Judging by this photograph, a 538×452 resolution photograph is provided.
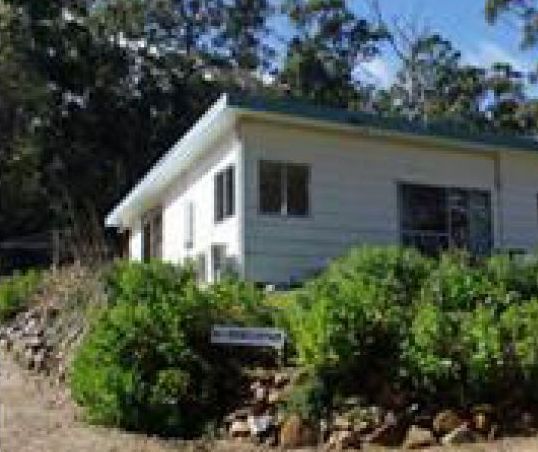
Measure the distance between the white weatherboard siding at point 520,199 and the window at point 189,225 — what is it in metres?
6.35

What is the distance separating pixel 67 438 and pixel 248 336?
2.26 metres

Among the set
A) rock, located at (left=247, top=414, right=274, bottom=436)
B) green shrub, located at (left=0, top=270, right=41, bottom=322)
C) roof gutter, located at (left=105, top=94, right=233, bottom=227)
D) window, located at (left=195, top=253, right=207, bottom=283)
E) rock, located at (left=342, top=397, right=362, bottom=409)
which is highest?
roof gutter, located at (left=105, top=94, right=233, bottom=227)

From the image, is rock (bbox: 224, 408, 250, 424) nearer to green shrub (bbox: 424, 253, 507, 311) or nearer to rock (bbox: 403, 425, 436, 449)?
rock (bbox: 403, 425, 436, 449)

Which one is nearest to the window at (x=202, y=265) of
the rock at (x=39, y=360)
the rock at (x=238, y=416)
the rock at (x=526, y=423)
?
the rock at (x=39, y=360)

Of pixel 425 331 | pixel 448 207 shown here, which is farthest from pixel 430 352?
pixel 448 207

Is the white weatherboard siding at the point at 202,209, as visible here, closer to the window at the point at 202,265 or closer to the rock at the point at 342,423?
the window at the point at 202,265

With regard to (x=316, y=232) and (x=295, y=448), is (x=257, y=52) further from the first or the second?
(x=295, y=448)

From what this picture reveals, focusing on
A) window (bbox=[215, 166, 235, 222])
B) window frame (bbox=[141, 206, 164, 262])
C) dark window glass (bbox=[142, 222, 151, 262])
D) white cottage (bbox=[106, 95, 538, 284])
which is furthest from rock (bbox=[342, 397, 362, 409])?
dark window glass (bbox=[142, 222, 151, 262])

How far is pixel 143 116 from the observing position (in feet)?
141

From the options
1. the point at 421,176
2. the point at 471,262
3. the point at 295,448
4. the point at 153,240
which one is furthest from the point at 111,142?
the point at 295,448

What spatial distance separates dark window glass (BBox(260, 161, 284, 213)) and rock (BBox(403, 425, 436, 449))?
9.36 metres

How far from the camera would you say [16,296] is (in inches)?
727

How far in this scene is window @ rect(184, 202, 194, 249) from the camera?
22844 mm

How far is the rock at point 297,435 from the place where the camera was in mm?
10547
